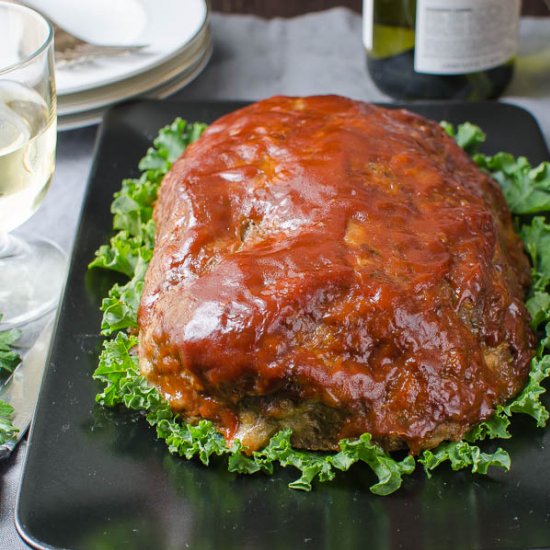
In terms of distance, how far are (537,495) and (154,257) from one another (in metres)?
1.24

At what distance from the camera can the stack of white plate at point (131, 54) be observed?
410 cm

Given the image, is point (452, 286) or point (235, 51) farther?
point (235, 51)

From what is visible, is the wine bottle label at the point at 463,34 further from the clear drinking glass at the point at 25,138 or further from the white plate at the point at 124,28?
the clear drinking glass at the point at 25,138

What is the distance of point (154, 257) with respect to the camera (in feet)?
9.34

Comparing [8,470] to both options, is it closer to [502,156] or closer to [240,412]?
[240,412]

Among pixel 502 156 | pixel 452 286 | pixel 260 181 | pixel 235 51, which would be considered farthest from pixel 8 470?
pixel 235 51

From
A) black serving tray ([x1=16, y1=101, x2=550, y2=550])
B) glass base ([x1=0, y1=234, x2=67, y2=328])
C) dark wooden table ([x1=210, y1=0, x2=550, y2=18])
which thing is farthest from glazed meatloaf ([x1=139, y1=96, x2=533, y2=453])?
dark wooden table ([x1=210, y1=0, x2=550, y2=18])

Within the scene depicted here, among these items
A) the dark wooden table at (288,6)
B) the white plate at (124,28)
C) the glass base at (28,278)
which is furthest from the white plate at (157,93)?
the dark wooden table at (288,6)

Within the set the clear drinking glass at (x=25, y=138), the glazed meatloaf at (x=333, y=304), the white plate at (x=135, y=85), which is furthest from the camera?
the white plate at (x=135, y=85)

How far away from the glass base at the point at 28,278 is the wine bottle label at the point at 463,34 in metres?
1.80

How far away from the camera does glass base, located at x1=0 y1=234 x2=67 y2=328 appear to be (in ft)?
10.7

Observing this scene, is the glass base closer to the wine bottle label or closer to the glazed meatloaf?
the glazed meatloaf

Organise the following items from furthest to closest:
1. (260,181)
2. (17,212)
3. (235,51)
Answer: (235,51) < (17,212) < (260,181)

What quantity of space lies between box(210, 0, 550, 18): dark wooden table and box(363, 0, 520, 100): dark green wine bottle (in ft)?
3.84
